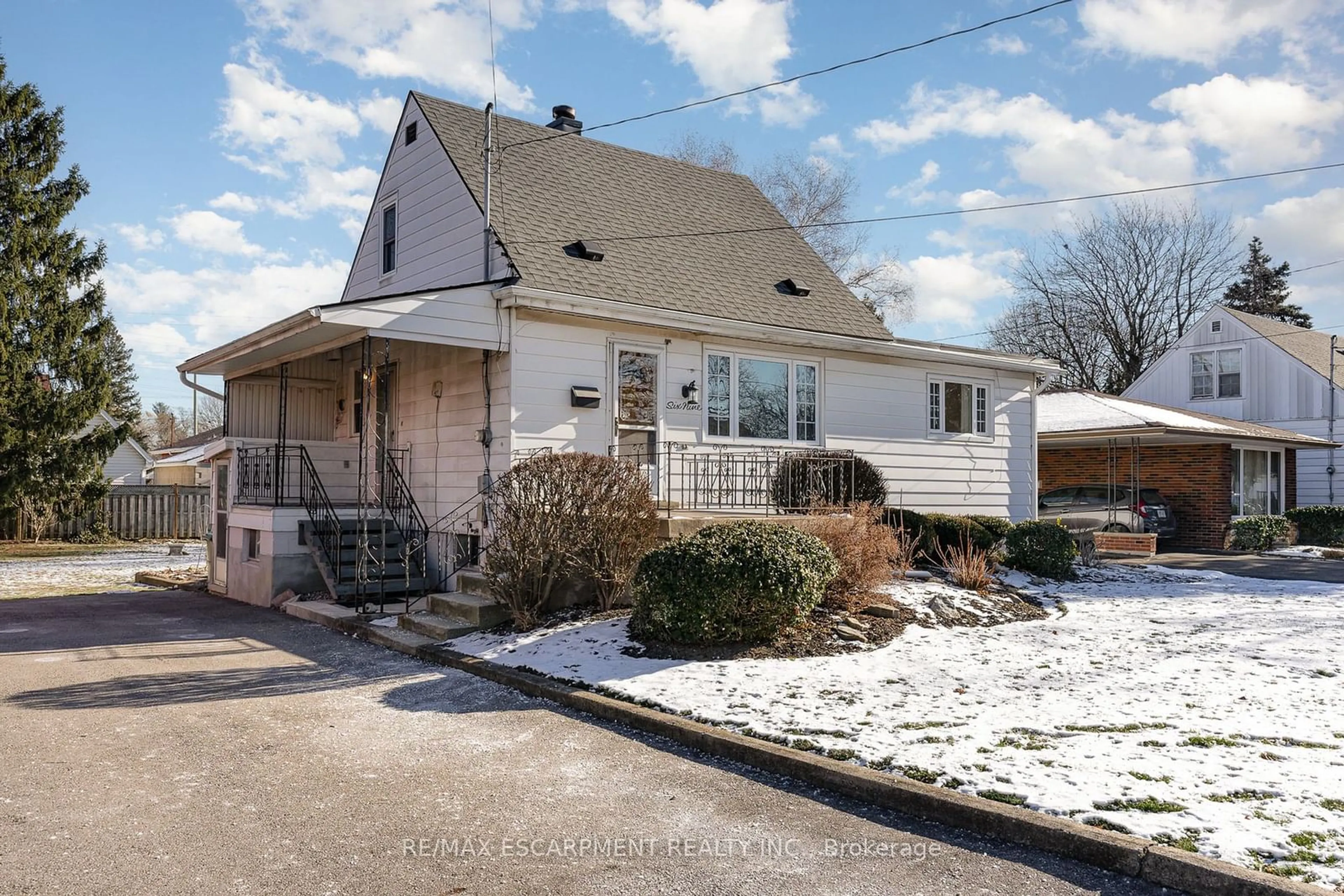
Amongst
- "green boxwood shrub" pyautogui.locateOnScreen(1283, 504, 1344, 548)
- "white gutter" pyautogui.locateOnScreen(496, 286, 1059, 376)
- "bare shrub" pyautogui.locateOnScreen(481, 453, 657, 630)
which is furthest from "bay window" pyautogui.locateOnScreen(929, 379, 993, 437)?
"green boxwood shrub" pyautogui.locateOnScreen(1283, 504, 1344, 548)

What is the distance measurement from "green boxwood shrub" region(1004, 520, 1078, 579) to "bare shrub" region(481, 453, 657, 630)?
248 inches

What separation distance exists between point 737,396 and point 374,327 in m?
5.32

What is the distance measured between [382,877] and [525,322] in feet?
27.2

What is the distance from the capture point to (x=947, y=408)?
1638cm

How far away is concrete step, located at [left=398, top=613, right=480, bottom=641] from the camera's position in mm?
9516

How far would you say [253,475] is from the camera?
48.3 ft

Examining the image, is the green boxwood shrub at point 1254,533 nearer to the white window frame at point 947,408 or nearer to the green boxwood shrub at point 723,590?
the white window frame at point 947,408

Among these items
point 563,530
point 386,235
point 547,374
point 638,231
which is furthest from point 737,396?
point 386,235

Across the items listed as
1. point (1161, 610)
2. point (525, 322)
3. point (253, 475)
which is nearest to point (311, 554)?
point (253, 475)

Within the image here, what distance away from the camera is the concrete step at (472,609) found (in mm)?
9805

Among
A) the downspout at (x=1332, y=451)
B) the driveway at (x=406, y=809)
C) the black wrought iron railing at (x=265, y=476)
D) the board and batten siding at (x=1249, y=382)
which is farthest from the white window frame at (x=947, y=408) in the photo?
the board and batten siding at (x=1249, y=382)

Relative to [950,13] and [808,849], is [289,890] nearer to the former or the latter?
[808,849]

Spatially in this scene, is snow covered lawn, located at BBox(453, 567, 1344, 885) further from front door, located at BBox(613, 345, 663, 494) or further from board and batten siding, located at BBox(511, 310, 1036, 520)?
front door, located at BBox(613, 345, 663, 494)

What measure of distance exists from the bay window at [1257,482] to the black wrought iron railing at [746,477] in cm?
1629
